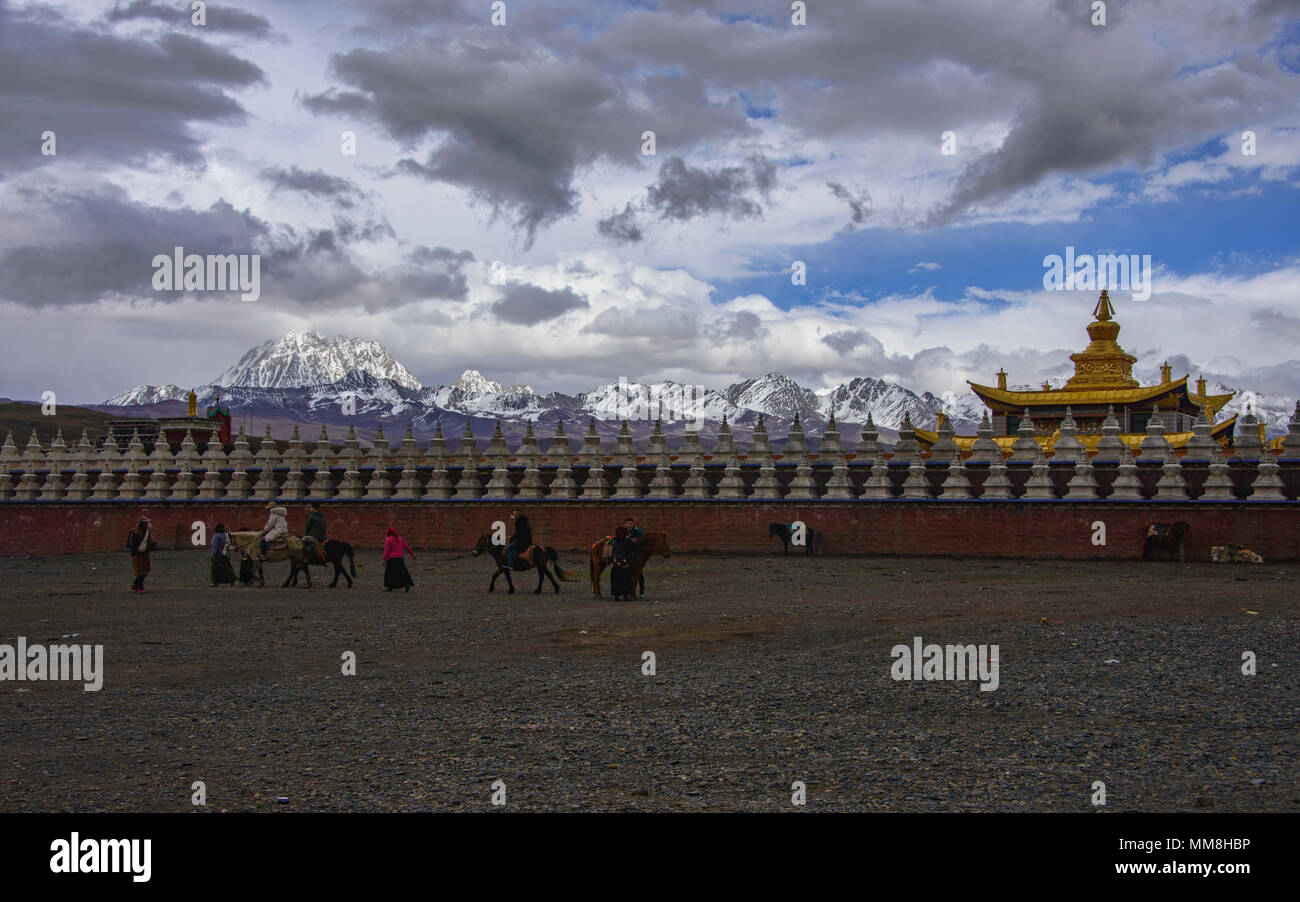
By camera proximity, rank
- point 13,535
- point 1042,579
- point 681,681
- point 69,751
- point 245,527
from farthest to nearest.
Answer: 1. point 13,535
2. point 245,527
3. point 1042,579
4. point 681,681
5. point 69,751

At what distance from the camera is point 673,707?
1194 cm

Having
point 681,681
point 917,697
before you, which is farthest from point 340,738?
point 917,697

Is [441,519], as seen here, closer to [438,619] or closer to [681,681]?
[438,619]

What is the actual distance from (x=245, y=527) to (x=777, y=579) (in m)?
21.9

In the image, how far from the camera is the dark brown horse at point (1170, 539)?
2822 centimetres

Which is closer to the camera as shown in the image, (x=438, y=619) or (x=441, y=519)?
(x=438, y=619)

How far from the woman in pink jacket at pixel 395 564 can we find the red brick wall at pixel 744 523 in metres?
9.76

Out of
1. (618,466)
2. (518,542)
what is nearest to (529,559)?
(518,542)

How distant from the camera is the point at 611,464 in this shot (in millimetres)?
35750

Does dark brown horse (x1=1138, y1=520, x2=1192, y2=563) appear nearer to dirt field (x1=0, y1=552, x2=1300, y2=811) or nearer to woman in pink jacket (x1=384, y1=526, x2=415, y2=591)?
dirt field (x1=0, y1=552, x2=1300, y2=811)

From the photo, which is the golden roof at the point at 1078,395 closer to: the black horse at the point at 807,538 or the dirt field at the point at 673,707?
the black horse at the point at 807,538

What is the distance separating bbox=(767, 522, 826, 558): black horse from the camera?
31891mm

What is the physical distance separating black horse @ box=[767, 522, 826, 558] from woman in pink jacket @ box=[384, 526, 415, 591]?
11.3 meters

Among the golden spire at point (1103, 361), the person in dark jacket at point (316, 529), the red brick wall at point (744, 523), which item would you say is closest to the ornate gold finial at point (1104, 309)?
the golden spire at point (1103, 361)
